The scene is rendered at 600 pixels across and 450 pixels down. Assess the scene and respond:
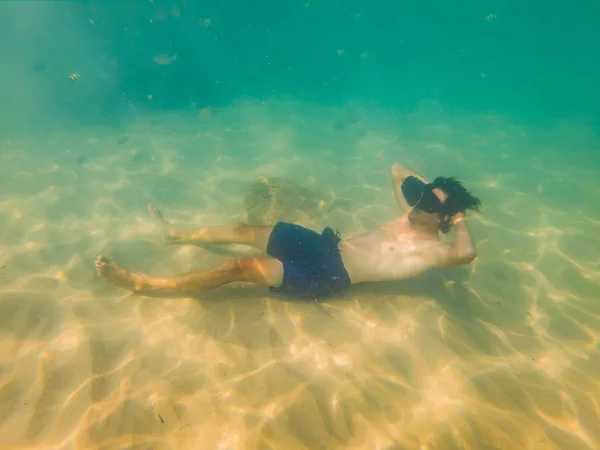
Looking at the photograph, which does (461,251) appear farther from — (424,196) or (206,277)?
(206,277)

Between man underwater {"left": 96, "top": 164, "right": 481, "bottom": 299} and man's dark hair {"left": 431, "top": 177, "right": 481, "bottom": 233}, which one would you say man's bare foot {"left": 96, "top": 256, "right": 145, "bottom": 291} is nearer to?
man underwater {"left": 96, "top": 164, "right": 481, "bottom": 299}

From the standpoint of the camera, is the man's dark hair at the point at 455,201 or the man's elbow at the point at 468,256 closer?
the man's elbow at the point at 468,256

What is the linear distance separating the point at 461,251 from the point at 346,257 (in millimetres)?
1591

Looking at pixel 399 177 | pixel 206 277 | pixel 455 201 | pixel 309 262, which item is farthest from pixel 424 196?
pixel 206 277

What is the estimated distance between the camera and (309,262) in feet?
14.6

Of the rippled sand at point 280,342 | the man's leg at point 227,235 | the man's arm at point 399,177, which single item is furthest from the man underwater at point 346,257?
the man's arm at point 399,177

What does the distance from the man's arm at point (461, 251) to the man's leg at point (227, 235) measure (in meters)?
2.74

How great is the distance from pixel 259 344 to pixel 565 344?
14.6ft

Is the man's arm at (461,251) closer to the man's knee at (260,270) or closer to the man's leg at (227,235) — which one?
the man's knee at (260,270)

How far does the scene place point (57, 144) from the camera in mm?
13461

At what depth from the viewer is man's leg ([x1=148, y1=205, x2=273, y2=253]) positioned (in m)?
5.30

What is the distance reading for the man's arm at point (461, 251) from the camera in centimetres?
434

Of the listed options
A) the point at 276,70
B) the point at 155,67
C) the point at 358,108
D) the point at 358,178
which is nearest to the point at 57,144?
the point at 358,178

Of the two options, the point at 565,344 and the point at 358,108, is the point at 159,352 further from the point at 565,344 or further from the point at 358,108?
the point at 358,108
